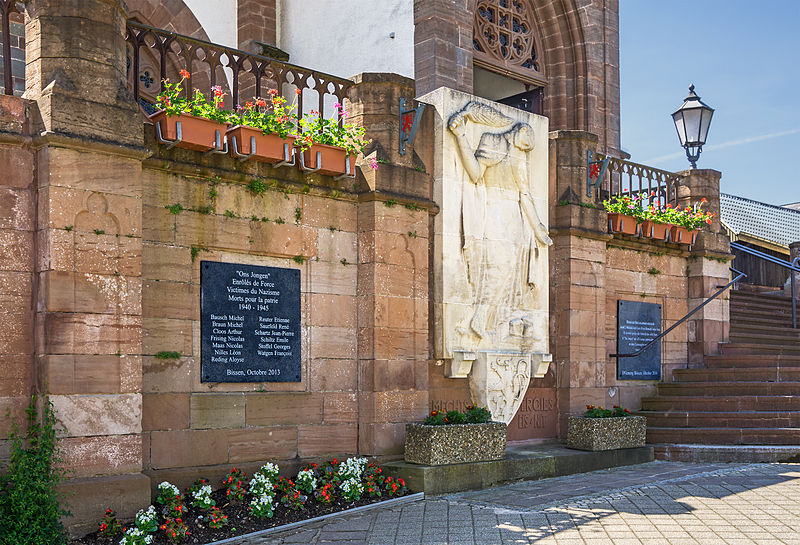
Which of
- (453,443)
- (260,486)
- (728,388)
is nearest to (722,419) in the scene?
(728,388)

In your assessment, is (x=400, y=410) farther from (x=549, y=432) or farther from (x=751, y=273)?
(x=751, y=273)

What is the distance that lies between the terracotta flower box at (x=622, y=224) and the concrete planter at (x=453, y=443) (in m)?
4.12

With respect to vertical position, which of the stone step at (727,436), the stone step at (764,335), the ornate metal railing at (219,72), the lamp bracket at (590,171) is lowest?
the stone step at (727,436)

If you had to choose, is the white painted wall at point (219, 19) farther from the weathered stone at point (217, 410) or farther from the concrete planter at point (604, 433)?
the concrete planter at point (604, 433)

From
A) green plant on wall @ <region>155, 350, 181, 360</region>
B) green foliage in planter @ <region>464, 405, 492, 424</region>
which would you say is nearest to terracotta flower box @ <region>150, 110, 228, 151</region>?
green plant on wall @ <region>155, 350, 181, 360</region>

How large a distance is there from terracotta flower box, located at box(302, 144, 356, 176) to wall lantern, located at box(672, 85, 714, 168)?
635 cm

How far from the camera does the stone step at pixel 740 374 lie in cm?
1329

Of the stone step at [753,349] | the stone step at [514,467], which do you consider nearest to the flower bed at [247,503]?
the stone step at [514,467]

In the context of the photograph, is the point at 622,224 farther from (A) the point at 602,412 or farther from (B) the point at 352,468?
(B) the point at 352,468

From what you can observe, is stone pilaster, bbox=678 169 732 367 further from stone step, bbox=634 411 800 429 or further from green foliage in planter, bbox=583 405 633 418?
green foliage in planter, bbox=583 405 633 418

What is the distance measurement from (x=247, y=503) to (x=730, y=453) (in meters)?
6.78

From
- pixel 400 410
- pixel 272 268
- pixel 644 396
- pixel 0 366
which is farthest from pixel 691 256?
pixel 0 366

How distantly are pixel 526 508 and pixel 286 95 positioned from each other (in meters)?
9.84

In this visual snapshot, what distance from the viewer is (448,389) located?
10758 mm
